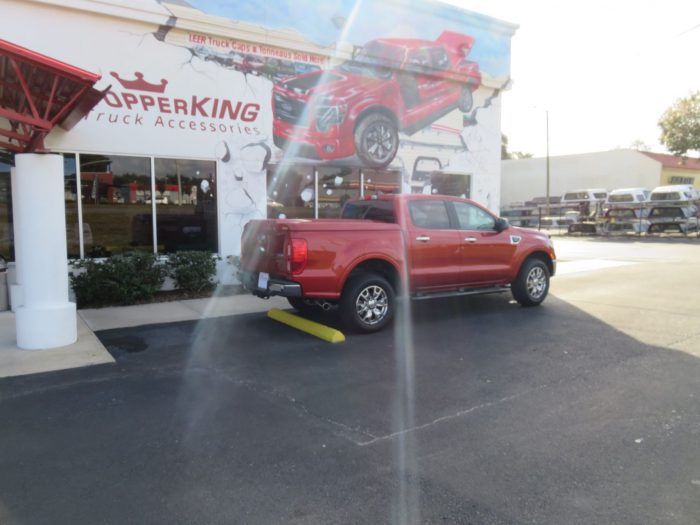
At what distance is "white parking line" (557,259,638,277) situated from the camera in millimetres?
14023

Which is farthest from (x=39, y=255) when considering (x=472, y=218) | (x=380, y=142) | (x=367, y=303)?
(x=380, y=142)

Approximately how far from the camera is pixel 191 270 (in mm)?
9852

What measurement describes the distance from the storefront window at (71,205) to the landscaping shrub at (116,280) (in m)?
0.52

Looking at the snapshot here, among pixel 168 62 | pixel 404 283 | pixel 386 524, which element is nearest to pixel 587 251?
pixel 404 283

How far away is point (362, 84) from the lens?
41.9 ft

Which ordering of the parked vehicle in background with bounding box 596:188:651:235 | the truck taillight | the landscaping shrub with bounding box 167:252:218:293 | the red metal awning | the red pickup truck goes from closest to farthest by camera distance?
the red metal awning, the truck taillight, the red pickup truck, the landscaping shrub with bounding box 167:252:218:293, the parked vehicle in background with bounding box 596:188:651:235

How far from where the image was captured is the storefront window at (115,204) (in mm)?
9617

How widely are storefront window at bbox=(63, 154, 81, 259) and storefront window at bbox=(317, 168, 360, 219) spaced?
5121 mm

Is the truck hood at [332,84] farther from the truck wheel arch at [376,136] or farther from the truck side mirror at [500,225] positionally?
the truck side mirror at [500,225]

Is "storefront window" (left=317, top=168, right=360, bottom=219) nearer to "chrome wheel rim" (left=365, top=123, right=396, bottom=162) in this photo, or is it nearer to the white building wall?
"chrome wheel rim" (left=365, top=123, right=396, bottom=162)

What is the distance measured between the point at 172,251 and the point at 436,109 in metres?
7.91

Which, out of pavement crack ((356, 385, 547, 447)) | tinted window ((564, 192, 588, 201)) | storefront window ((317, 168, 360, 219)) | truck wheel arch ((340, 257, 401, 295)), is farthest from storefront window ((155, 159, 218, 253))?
tinted window ((564, 192, 588, 201))

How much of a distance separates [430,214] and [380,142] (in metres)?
5.44

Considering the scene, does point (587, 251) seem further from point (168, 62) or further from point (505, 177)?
point (505, 177)
